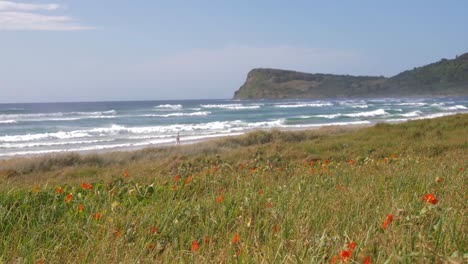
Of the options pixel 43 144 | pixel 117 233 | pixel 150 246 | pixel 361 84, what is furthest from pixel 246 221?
pixel 361 84

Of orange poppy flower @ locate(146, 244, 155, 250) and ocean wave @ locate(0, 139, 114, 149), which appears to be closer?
orange poppy flower @ locate(146, 244, 155, 250)

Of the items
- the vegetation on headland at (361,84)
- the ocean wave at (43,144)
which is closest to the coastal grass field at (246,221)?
the ocean wave at (43,144)

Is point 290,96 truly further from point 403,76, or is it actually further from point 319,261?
point 319,261

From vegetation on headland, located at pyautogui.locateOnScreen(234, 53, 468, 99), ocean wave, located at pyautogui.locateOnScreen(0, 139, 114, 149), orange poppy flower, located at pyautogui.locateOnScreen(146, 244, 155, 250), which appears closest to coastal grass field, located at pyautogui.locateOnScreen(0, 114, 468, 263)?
orange poppy flower, located at pyautogui.locateOnScreen(146, 244, 155, 250)

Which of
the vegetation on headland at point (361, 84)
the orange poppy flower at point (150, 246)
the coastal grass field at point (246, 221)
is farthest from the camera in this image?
the vegetation on headland at point (361, 84)

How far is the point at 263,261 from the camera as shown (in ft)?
8.27

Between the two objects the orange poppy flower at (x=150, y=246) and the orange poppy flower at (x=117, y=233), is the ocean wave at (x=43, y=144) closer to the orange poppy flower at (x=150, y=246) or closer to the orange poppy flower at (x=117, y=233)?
the orange poppy flower at (x=117, y=233)

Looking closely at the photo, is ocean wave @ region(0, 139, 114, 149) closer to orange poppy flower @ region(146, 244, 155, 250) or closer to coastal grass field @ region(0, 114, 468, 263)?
coastal grass field @ region(0, 114, 468, 263)

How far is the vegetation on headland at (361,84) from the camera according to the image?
456 feet

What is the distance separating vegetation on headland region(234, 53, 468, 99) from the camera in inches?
5472

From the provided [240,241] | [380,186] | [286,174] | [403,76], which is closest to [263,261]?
[240,241]

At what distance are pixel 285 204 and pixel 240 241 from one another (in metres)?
0.68

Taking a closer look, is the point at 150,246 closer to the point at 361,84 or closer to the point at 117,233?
the point at 117,233

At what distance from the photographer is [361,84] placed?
153250 millimetres
